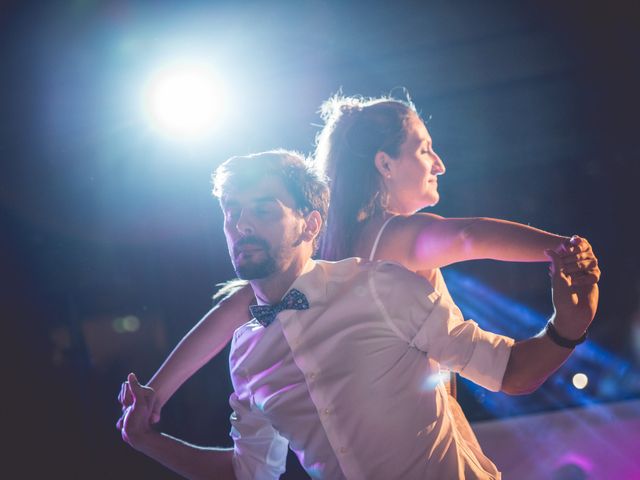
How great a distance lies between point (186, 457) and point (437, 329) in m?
0.85

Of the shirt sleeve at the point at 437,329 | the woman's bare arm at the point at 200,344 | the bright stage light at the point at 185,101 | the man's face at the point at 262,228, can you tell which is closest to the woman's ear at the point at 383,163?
the man's face at the point at 262,228

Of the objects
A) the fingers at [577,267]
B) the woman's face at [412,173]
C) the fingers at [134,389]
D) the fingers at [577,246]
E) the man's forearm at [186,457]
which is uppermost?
the woman's face at [412,173]

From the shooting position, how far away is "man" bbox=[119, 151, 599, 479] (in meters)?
1.19

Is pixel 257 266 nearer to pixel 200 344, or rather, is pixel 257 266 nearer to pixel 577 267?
pixel 200 344

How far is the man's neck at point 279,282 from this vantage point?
1577 millimetres

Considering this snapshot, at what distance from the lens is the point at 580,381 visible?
389 cm

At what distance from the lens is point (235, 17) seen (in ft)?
11.7

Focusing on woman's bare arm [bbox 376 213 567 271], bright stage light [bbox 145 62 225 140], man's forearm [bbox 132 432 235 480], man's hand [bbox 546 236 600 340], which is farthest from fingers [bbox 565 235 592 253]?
bright stage light [bbox 145 62 225 140]

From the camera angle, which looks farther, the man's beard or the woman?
the woman

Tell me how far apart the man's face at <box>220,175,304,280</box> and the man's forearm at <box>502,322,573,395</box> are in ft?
2.21

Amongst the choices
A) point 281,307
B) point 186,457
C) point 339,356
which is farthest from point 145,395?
point 339,356

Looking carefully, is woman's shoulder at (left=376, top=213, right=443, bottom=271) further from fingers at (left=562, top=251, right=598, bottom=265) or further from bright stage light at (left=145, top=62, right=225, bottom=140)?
bright stage light at (left=145, top=62, right=225, bottom=140)

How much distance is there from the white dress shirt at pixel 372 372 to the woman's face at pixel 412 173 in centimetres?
38

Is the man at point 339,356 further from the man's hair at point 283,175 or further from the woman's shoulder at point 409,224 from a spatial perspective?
the woman's shoulder at point 409,224
